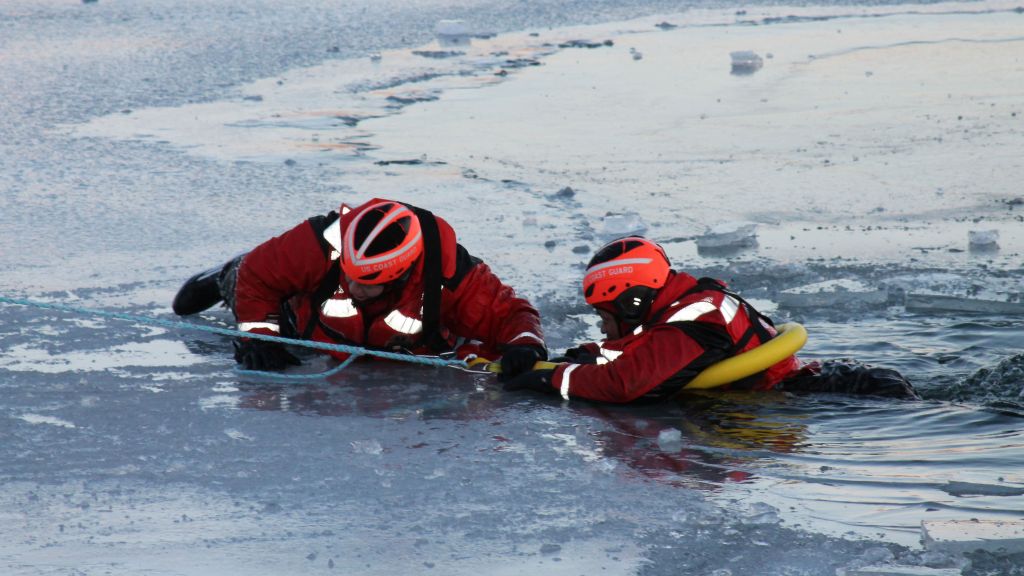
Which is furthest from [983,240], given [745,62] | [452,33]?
[452,33]

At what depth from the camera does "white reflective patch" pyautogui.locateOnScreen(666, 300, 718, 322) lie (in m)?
4.90

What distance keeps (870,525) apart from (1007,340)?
2882mm

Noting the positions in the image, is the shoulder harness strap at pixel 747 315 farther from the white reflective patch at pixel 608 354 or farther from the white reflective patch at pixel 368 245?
the white reflective patch at pixel 368 245

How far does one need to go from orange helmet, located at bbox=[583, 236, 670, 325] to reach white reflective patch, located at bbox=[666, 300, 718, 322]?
0.14m

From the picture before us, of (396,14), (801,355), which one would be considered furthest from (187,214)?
(396,14)

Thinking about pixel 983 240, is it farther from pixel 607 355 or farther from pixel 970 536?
pixel 970 536

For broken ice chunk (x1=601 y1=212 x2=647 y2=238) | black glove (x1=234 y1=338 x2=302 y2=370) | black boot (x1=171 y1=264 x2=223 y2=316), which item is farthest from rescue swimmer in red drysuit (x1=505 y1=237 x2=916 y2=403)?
broken ice chunk (x1=601 y1=212 x2=647 y2=238)

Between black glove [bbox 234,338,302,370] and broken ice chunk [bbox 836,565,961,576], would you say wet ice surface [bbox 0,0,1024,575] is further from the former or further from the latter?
black glove [bbox 234,338,302,370]

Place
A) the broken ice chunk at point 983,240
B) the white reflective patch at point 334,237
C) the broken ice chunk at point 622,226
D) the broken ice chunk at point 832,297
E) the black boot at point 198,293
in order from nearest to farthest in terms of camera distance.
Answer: the white reflective patch at point 334,237
the black boot at point 198,293
the broken ice chunk at point 832,297
the broken ice chunk at point 983,240
the broken ice chunk at point 622,226

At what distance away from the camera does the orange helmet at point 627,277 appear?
16.1 ft

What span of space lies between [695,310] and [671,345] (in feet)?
0.53

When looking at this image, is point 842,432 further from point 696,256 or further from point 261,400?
point 696,256

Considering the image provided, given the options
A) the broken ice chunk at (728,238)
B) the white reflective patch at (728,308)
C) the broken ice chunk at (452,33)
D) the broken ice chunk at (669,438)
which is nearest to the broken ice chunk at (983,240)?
the broken ice chunk at (728,238)

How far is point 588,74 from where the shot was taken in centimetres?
1337
